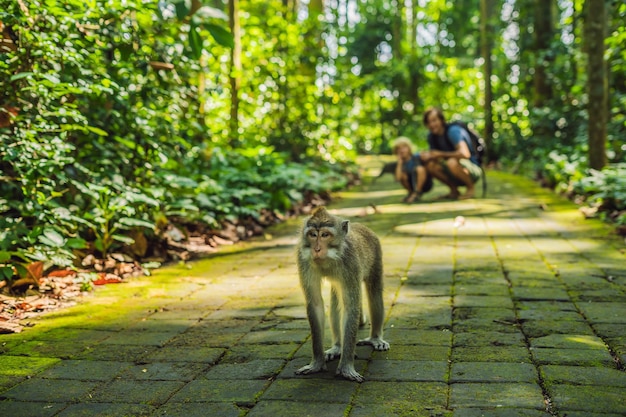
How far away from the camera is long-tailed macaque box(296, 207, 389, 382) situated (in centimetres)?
350

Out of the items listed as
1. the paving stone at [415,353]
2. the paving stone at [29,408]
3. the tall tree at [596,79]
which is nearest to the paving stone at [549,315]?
the paving stone at [415,353]

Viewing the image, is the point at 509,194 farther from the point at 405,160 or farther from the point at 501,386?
the point at 501,386

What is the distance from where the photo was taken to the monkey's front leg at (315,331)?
3643 millimetres

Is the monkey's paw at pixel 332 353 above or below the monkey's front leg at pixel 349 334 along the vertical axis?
below

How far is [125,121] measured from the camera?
6773 millimetres

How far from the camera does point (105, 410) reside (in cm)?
317

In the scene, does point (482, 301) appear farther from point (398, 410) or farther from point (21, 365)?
point (21, 365)

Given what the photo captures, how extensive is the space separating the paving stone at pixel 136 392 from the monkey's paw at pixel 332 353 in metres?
0.85

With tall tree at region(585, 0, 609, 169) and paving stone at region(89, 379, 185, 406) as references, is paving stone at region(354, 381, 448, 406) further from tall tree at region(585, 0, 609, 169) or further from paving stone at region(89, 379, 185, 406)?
tall tree at region(585, 0, 609, 169)

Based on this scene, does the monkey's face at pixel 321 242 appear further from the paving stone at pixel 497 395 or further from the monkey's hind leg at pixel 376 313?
the paving stone at pixel 497 395

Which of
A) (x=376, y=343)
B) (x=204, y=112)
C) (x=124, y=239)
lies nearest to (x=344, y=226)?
(x=376, y=343)

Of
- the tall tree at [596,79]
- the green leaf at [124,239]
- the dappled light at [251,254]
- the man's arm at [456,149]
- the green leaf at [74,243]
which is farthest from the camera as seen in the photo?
the man's arm at [456,149]

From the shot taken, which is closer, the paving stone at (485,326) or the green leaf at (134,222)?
the paving stone at (485,326)

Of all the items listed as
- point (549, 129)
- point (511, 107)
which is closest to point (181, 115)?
point (549, 129)
